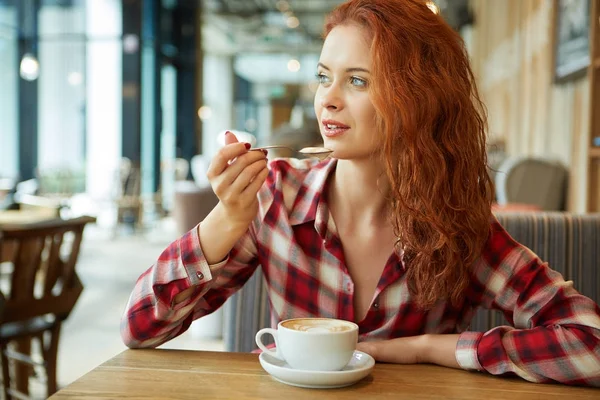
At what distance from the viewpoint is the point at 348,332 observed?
3.11ft

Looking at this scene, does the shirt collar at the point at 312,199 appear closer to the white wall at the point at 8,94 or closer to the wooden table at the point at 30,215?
the wooden table at the point at 30,215

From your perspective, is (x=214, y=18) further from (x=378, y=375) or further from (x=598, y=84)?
(x=378, y=375)

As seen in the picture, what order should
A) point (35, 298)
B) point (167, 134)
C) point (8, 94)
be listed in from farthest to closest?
point (167, 134) < point (8, 94) < point (35, 298)

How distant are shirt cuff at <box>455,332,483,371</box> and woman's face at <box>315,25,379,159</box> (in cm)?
36

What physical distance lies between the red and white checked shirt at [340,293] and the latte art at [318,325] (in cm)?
21

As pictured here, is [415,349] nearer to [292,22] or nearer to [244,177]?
[244,177]

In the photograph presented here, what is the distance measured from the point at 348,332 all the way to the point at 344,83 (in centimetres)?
48

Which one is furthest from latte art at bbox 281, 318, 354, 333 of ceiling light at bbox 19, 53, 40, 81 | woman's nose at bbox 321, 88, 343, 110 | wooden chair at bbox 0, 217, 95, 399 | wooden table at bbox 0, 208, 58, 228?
ceiling light at bbox 19, 53, 40, 81

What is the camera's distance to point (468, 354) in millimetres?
1104

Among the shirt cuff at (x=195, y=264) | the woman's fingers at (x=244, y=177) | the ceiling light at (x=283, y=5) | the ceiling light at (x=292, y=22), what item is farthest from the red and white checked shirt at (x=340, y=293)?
the ceiling light at (x=292, y=22)

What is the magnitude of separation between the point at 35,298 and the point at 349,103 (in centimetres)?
175

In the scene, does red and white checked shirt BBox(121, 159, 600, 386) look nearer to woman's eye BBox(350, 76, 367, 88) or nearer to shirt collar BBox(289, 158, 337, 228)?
shirt collar BBox(289, 158, 337, 228)

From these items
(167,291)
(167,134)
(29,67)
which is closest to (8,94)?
(29,67)

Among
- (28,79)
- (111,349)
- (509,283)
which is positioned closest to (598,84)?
(509,283)
